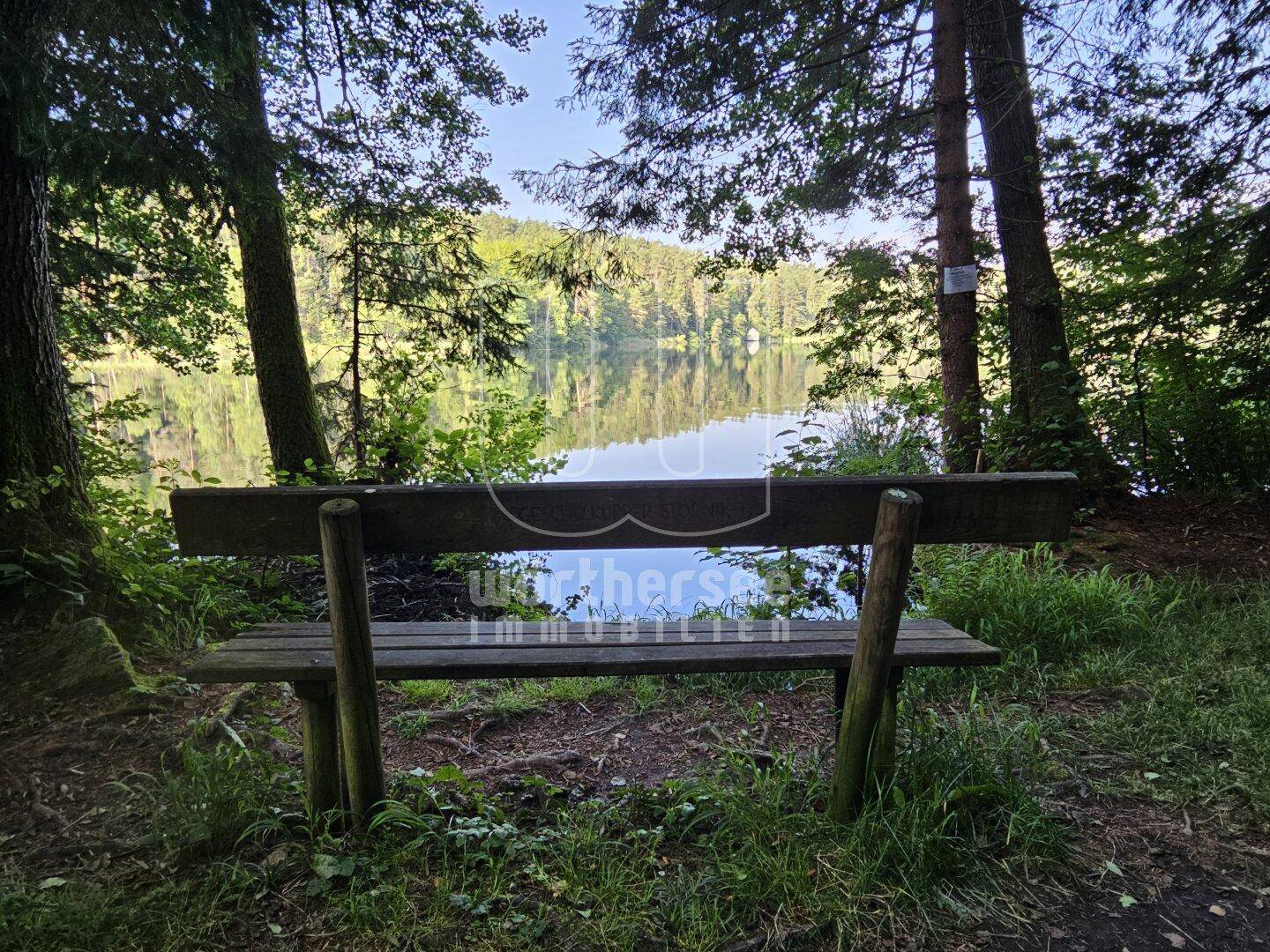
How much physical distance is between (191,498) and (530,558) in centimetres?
494

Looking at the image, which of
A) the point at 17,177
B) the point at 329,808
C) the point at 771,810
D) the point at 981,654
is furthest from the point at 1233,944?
the point at 17,177

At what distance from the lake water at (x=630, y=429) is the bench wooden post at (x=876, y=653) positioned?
537 millimetres

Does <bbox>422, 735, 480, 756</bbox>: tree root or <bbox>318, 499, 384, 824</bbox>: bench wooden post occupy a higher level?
<bbox>318, 499, 384, 824</bbox>: bench wooden post

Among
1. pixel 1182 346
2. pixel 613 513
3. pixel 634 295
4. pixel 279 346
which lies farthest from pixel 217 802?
pixel 634 295

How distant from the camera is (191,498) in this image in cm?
164

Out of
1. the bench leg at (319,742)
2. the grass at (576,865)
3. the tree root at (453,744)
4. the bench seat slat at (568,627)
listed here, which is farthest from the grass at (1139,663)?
the bench leg at (319,742)

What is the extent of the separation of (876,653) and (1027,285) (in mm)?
4841

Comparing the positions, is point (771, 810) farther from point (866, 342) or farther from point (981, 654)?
point (866, 342)

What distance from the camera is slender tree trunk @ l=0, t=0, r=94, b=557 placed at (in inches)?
116

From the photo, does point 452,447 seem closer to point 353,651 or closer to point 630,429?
point 353,651

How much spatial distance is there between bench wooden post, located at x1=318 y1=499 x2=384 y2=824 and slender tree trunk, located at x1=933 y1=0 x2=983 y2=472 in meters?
4.95

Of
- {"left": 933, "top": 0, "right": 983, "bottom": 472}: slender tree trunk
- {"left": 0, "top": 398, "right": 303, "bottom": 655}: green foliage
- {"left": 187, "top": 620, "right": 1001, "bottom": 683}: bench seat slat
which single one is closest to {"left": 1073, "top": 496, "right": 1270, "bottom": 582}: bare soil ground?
{"left": 933, "top": 0, "right": 983, "bottom": 472}: slender tree trunk

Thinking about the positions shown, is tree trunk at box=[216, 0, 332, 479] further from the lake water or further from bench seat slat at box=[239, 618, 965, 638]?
bench seat slat at box=[239, 618, 965, 638]
